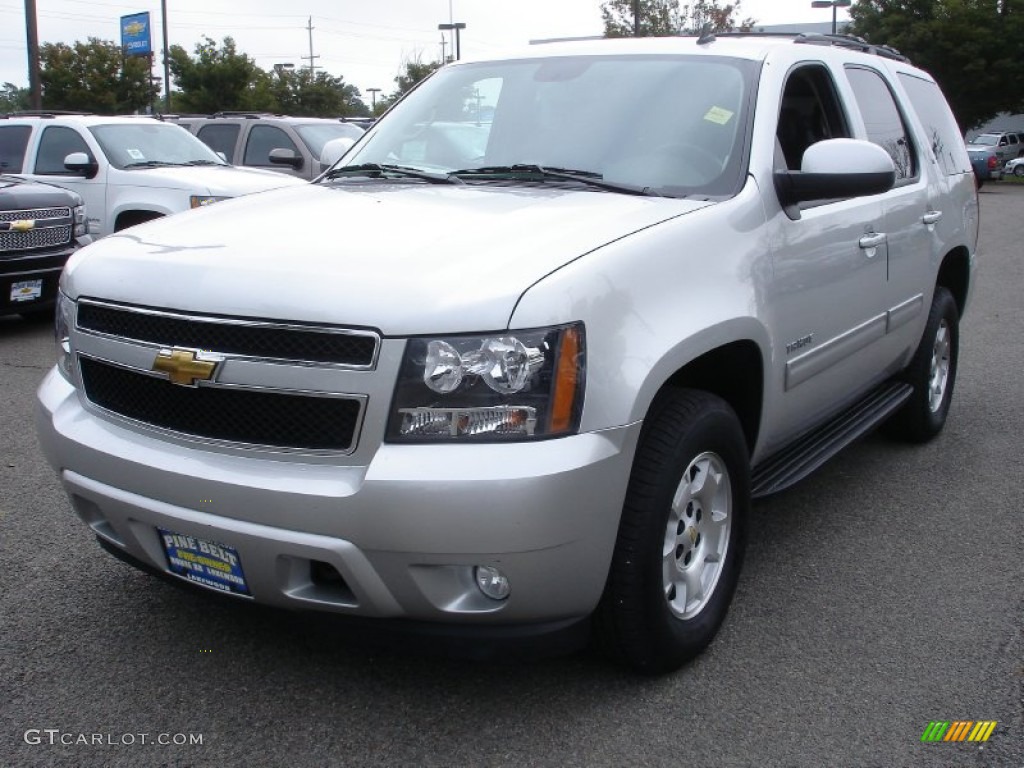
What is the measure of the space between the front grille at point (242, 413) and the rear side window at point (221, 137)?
462 inches

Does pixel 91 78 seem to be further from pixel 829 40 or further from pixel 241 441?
pixel 241 441

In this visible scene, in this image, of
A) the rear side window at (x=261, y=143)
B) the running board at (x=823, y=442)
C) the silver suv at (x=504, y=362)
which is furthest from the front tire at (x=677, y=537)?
the rear side window at (x=261, y=143)

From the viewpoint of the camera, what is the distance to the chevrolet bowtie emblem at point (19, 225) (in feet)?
27.6

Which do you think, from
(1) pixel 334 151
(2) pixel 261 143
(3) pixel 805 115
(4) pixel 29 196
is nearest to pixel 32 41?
(2) pixel 261 143

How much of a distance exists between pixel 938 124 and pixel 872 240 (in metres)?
1.78

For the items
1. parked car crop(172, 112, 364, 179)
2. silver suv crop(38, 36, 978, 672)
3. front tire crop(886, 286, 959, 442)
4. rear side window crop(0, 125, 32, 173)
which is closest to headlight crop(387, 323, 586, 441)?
silver suv crop(38, 36, 978, 672)

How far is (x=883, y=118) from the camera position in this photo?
483 cm

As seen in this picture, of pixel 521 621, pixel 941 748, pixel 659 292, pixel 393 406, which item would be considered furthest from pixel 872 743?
pixel 393 406

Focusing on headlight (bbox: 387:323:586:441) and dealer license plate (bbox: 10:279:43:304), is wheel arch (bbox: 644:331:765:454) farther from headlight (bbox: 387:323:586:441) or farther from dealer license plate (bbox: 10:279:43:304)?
dealer license plate (bbox: 10:279:43:304)

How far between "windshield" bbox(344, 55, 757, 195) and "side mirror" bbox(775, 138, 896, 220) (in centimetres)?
20

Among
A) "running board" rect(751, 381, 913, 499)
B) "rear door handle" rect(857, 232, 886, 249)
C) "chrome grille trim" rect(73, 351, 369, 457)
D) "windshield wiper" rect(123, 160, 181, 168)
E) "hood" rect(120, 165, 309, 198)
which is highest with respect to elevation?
"windshield wiper" rect(123, 160, 181, 168)

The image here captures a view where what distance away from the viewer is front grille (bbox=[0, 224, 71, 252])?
27.6 feet

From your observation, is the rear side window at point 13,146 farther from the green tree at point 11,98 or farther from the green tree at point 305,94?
the green tree at point 11,98

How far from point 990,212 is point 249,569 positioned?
25409 millimetres
